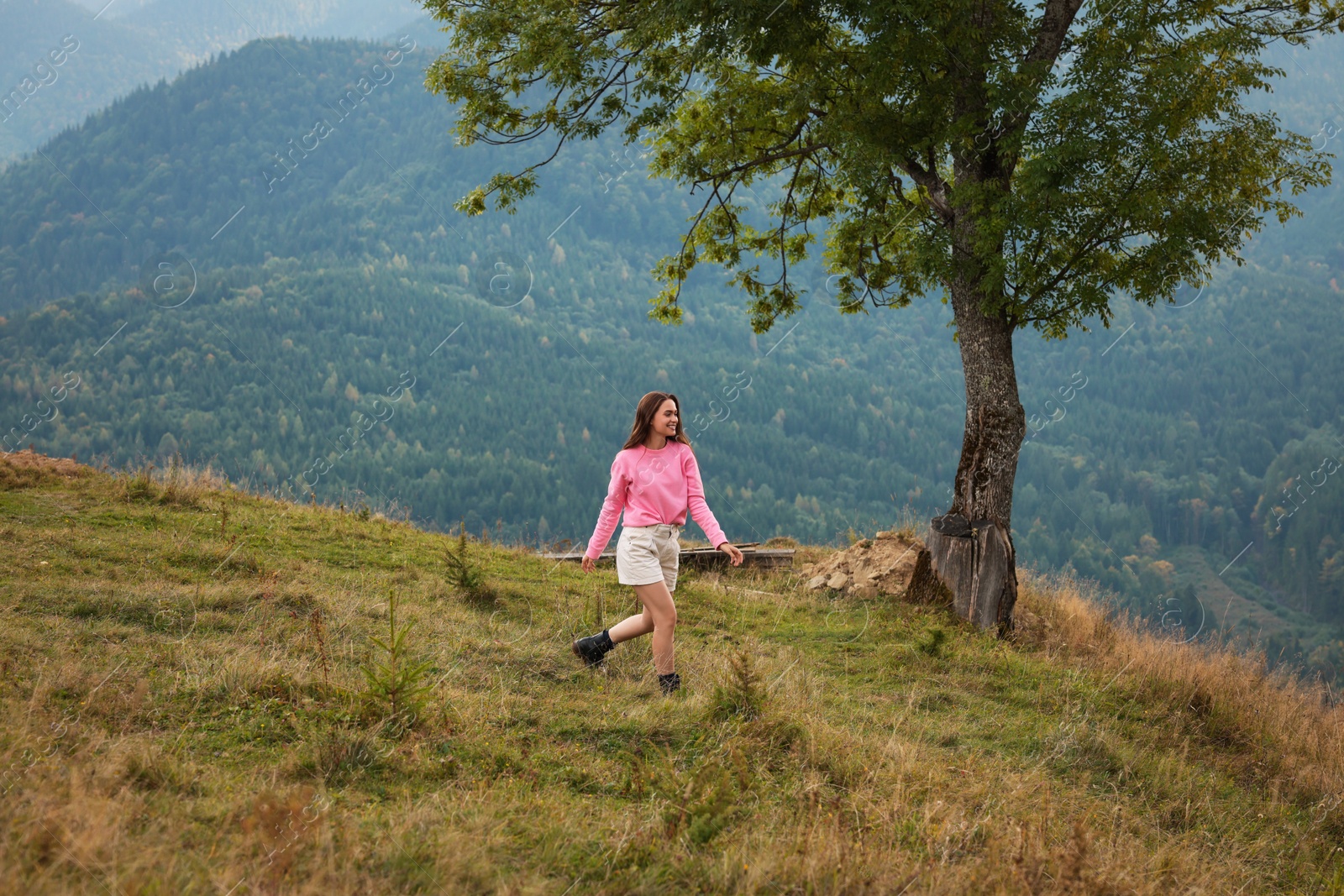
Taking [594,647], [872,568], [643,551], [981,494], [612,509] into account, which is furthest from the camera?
[872,568]

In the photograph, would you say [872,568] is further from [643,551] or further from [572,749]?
[572,749]

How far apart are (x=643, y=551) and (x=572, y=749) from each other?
1461 millimetres

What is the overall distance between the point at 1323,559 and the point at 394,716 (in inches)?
5864

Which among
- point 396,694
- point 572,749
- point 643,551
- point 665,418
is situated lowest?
point 572,749

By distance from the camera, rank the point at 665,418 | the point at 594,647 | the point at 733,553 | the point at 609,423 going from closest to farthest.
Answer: the point at 733,553 < the point at 665,418 < the point at 594,647 < the point at 609,423

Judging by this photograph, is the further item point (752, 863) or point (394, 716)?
point (394, 716)

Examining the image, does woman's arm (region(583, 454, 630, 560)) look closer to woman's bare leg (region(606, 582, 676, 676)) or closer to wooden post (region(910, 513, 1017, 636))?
woman's bare leg (region(606, 582, 676, 676))

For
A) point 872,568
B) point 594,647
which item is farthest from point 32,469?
point 872,568

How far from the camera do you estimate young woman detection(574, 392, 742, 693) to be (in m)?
5.54

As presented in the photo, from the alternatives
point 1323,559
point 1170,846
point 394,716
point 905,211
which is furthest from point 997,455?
point 1323,559

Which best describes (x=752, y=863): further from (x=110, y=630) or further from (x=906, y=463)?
(x=906, y=463)

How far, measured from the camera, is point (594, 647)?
19.5ft

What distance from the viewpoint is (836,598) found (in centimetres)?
1005

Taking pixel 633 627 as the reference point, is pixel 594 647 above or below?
below
